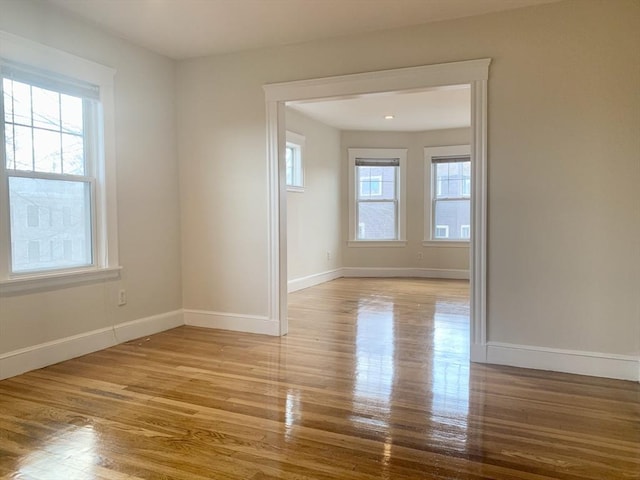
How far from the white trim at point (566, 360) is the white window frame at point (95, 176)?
3.14 m

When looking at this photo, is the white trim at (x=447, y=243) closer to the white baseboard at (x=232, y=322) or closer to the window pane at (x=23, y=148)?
the white baseboard at (x=232, y=322)

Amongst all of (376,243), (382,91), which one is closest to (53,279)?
(382,91)

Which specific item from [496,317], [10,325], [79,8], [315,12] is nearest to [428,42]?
[315,12]

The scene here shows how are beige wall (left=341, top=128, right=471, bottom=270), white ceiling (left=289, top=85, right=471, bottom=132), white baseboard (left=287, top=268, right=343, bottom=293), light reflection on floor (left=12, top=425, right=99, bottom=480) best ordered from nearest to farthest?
light reflection on floor (left=12, top=425, right=99, bottom=480) < white ceiling (left=289, top=85, right=471, bottom=132) < white baseboard (left=287, top=268, right=343, bottom=293) < beige wall (left=341, top=128, right=471, bottom=270)

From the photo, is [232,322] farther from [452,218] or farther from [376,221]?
[452,218]

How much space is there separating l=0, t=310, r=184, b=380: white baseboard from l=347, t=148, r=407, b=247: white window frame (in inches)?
171

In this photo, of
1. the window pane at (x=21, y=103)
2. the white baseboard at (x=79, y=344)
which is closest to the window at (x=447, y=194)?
the white baseboard at (x=79, y=344)

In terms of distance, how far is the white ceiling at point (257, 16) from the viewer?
3172mm

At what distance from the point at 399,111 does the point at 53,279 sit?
15.9 ft

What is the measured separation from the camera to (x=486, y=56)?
3322 millimetres

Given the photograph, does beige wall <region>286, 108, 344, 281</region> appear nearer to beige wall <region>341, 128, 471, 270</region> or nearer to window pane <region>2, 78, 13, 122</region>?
beige wall <region>341, 128, 471, 270</region>

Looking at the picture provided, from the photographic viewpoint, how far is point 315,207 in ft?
23.9

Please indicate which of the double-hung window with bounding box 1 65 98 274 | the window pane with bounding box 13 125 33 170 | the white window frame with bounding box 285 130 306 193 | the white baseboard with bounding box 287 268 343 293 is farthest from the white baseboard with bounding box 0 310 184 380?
the white window frame with bounding box 285 130 306 193

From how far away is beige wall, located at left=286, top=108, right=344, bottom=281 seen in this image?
664 cm
